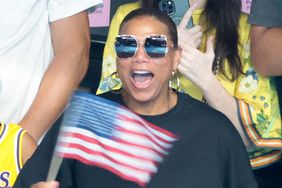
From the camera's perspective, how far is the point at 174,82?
126 inches

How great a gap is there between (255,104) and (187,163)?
571mm

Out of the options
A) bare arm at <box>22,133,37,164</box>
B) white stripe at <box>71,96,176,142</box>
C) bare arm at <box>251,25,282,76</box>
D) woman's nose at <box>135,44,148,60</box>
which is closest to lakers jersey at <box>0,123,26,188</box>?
bare arm at <box>22,133,37,164</box>

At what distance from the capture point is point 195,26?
333 centimetres

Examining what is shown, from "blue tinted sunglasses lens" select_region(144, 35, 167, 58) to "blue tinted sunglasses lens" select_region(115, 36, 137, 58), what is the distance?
44mm

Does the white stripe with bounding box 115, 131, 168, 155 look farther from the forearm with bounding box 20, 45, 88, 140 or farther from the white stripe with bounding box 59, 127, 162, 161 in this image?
the forearm with bounding box 20, 45, 88, 140

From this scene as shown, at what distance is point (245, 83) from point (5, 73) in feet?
2.97

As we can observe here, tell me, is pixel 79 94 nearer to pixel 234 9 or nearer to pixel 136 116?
pixel 136 116

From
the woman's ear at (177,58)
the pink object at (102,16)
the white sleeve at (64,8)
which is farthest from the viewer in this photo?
the pink object at (102,16)

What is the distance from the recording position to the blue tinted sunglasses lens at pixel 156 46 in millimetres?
2896

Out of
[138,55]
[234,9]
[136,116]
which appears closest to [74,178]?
[136,116]

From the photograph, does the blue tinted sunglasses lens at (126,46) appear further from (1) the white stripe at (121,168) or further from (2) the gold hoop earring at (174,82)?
(1) the white stripe at (121,168)

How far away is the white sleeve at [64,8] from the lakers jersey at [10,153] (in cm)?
54

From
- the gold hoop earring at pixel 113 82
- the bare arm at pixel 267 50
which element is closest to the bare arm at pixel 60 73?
the gold hoop earring at pixel 113 82

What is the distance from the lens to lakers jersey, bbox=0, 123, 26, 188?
2.87 meters
